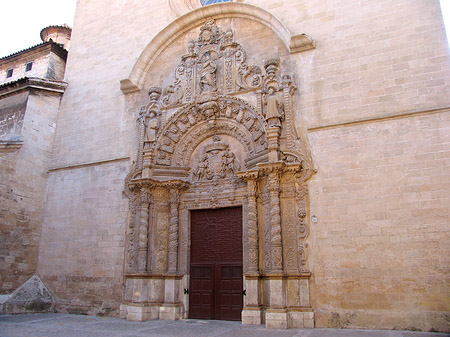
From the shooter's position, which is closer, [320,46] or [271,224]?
[271,224]

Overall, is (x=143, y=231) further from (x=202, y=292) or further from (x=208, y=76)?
(x=208, y=76)

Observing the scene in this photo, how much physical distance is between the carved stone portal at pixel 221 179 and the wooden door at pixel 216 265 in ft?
0.76

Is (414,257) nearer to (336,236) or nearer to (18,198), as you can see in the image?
(336,236)

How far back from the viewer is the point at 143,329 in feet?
23.0

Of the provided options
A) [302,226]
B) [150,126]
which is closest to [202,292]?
[302,226]

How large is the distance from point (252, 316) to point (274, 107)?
14.2 feet

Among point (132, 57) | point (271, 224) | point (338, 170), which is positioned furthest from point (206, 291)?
point (132, 57)

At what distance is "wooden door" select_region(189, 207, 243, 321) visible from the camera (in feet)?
27.2

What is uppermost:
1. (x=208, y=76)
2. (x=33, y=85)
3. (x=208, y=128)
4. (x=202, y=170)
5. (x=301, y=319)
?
(x=33, y=85)

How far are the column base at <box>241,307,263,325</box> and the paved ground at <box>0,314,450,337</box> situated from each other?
0.18 m

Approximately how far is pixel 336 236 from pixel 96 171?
633 centimetres

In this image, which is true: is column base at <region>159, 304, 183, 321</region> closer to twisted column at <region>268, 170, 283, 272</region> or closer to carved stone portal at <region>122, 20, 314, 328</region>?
carved stone portal at <region>122, 20, 314, 328</region>

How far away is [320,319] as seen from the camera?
710 cm

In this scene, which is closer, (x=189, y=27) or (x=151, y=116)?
(x=151, y=116)
